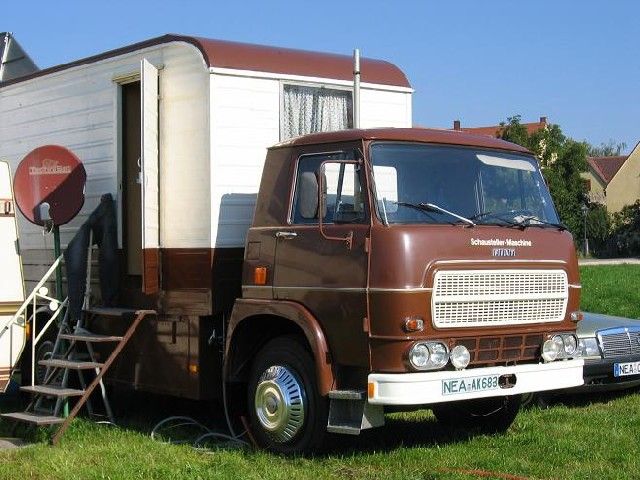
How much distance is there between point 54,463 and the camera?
293 inches

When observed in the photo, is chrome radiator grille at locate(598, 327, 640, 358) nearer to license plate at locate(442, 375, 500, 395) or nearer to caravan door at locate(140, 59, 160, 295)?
license plate at locate(442, 375, 500, 395)

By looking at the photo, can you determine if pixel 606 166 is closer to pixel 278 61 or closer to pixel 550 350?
pixel 278 61

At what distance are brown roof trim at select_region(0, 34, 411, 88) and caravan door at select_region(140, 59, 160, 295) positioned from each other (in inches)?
17.5

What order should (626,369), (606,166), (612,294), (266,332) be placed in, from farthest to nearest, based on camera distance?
(606,166) < (612,294) < (626,369) < (266,332)

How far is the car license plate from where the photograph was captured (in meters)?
9.99

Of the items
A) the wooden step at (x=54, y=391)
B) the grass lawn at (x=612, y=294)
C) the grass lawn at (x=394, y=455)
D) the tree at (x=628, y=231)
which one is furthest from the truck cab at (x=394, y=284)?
the tree at (x=628, y=231)

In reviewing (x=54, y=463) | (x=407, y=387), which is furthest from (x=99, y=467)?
(x=407, y=387)

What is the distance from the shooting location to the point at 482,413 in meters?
8.77

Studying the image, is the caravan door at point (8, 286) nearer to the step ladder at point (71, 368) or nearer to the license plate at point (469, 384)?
the step ladder at point (71, 368)

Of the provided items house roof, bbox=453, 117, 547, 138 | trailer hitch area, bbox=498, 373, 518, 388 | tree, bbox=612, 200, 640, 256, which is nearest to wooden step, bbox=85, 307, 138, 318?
trailer hitch area, bbox=498, 373, 518, 388

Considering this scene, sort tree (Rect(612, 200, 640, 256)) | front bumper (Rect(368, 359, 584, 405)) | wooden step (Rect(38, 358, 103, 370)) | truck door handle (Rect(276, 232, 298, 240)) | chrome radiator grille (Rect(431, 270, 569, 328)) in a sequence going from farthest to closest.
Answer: tree (Rect(612, 200, 640, 256)) → wooden step (Rect(38, 358, 103, 370)) → truck door handle (Rect(276, 232, 298, 240)) → chrome radiator grille (Rect(431, 270, 569, 328)) → front bumper (Rect(368, 359, 584, 405))

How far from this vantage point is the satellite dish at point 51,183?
9.56 metres

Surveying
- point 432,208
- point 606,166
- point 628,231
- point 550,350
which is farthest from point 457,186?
point 606,166

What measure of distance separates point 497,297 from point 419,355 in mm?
829
